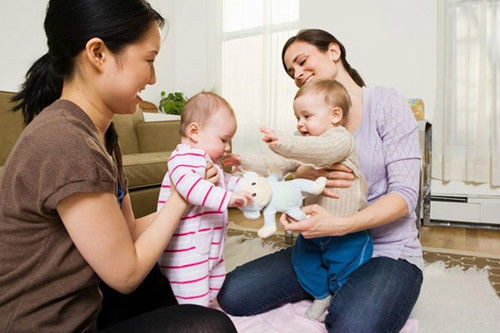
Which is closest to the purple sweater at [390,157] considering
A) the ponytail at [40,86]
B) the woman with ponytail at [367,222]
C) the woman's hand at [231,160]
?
the woman with ponytail at [367,222]

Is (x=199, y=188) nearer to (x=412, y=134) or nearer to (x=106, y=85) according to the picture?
(x=106, y=85)

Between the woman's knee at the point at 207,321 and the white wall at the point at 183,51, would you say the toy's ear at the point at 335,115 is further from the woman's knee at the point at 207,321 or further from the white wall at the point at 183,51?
the white wall at the point at 183,51

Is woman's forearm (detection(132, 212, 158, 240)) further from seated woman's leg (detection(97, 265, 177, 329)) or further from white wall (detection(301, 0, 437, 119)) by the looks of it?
white wall (detection(301, 0, 437, 119))

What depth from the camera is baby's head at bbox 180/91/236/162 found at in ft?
3.46

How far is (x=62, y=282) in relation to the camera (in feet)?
2.27

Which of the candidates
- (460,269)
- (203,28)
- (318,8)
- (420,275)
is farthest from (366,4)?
(420,275)

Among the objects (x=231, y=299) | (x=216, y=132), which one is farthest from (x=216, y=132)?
(x=231, y=299)

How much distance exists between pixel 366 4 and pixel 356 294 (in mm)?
2660

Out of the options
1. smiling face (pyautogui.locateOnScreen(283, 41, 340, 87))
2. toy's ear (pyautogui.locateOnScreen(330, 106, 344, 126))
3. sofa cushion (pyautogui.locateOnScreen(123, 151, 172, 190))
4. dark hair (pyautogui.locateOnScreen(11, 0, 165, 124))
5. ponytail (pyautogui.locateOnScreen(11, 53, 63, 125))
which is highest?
smiling face (pyautogui.locateOnScreen(283, 41, 340, 87))

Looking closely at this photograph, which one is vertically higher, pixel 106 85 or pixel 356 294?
pixel 106 85

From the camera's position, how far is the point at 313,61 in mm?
1407

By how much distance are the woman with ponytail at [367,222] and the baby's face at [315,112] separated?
123 mm

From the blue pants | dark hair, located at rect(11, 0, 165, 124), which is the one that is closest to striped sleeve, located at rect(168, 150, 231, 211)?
dark hair, located at rect(11, 0, 165, 124)

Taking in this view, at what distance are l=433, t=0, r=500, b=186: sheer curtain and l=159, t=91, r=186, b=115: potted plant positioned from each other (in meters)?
2.30
